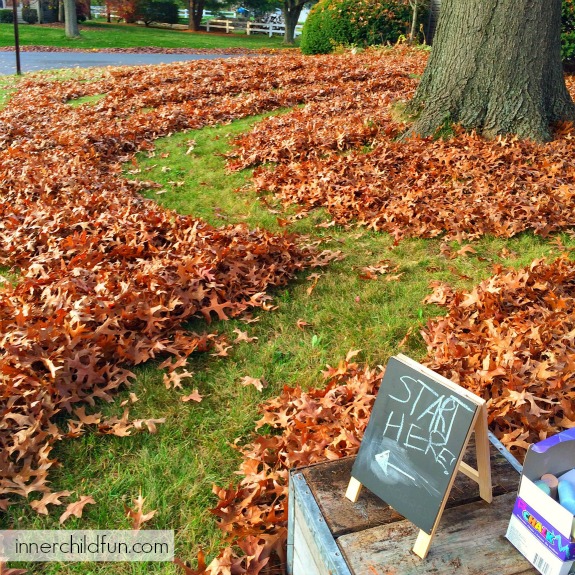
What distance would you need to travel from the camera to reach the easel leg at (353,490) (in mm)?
2107

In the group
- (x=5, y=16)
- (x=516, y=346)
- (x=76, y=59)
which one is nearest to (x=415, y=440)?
(x=516, y=346)

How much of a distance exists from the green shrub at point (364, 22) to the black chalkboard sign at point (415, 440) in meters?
18.2

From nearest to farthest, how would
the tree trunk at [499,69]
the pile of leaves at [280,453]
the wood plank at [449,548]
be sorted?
the wood plank at [449,548]
the pile of leaves at [280,453]
the tree trunk at [499,69]

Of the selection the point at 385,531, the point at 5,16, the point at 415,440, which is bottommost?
the point at 385,531

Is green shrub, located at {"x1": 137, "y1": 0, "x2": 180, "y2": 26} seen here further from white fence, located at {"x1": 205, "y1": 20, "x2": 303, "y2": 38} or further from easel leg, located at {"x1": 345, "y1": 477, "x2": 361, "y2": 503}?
easel leg, located at {"x1": 345, "y1": 477, "x2": 361, "y2": 503}

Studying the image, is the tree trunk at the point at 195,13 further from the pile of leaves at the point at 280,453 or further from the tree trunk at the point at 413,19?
the pile of leaves at the point at 280,453

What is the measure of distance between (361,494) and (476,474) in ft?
1.49

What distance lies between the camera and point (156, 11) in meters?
40.1

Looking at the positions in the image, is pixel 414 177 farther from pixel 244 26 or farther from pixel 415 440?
pixel 244 26

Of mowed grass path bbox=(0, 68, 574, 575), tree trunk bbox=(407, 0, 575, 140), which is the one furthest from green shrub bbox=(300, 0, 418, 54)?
mowed grass path bbox=(0, 68, 574, 575)

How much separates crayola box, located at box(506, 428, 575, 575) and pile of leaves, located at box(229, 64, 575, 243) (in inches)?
145

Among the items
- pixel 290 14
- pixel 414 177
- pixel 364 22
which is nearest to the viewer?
pixel 414 177

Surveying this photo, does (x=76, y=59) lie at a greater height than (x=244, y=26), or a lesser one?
lesser

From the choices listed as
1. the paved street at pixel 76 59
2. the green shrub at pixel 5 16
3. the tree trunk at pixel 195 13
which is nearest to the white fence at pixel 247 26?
the tree trunk at pixel 195 13
